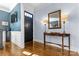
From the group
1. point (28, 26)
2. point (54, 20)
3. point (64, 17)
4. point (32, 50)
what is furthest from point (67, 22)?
point (32, 50)

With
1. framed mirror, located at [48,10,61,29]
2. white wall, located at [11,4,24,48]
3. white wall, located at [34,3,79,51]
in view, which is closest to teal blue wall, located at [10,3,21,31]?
white wall, located at [11,4,24,48]

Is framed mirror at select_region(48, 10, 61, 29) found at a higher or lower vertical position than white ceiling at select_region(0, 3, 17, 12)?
lower

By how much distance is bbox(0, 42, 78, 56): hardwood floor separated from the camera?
1.63 meters

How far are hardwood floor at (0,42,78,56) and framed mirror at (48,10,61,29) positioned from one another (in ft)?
1.21

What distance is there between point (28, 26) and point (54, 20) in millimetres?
453

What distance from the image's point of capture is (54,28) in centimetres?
173

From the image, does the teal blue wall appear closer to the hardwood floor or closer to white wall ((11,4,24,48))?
white wall ((11,4,24,48))

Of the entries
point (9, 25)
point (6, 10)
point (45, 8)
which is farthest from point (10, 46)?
point (45, 8)

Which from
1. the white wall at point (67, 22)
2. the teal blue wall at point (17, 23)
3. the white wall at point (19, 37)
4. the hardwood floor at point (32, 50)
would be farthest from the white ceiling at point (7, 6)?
the hardwood floor at point (32, 50)

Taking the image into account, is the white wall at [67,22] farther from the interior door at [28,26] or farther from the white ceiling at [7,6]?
the white ceiling at [7,6]

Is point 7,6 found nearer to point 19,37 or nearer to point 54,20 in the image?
point 19,37

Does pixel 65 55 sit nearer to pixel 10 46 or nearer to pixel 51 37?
pixel 51 37

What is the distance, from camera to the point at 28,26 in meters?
1.68

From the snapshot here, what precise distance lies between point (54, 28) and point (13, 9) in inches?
29.7
